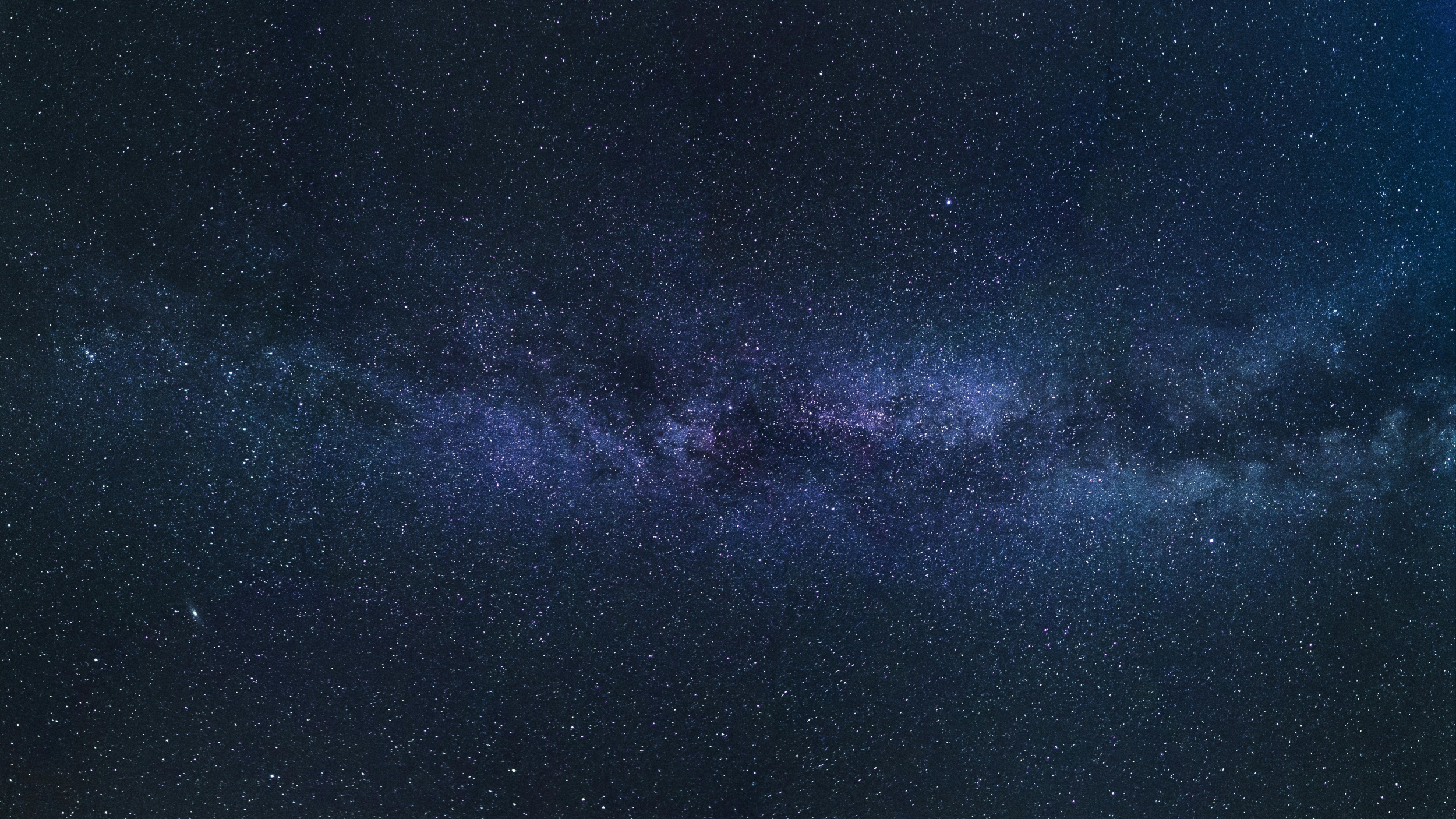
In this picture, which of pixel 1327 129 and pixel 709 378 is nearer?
pixel 709 378

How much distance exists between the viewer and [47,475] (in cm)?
126

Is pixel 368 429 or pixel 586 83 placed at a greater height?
pixel 586 83

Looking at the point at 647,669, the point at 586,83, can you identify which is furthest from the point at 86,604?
the point at 586,83

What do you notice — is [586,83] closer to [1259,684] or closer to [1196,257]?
[1196,257]

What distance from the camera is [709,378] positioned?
1.33 meters

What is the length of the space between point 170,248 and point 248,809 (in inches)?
36.5

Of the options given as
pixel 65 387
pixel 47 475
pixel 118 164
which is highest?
pixel 118 164

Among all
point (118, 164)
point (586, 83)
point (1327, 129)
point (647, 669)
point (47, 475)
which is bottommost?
point (647, 669)

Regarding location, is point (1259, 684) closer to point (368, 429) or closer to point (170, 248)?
Answer: point (368, 429)

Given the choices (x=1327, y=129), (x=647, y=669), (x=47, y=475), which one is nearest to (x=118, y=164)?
(x=47, y=475)

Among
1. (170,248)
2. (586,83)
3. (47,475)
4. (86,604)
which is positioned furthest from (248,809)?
(586,83)

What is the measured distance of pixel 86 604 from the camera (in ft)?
4.15

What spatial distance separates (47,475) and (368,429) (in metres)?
0.52

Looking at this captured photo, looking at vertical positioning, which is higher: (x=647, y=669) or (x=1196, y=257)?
(x=1196, y=257)
